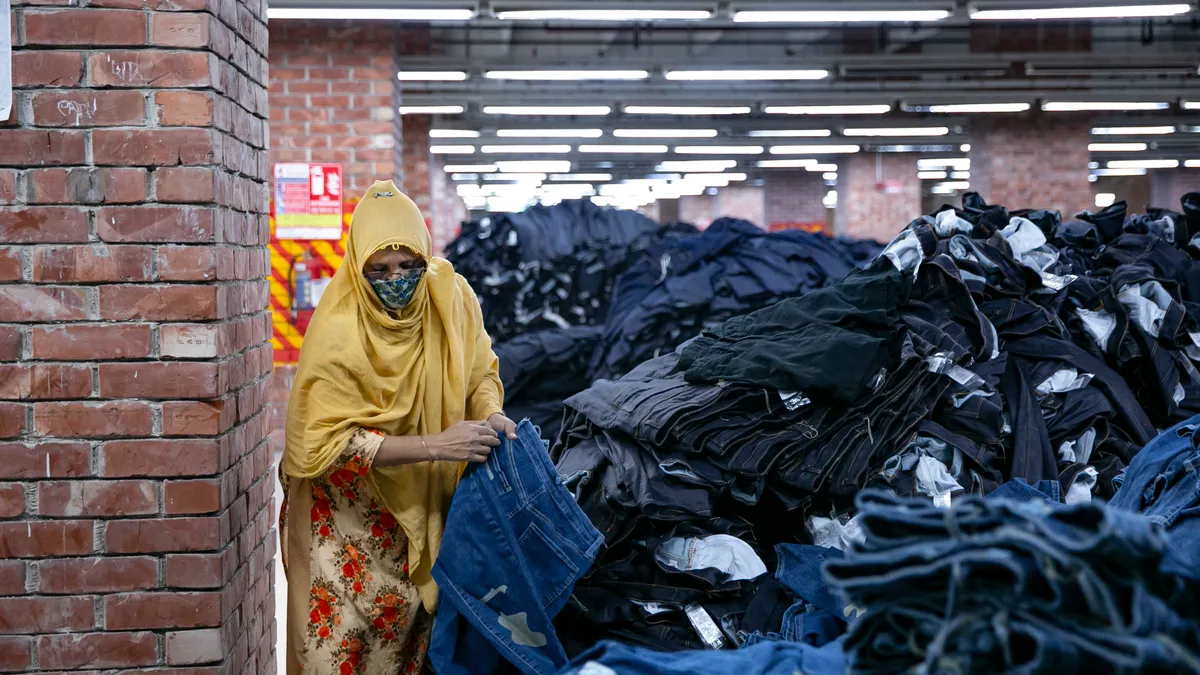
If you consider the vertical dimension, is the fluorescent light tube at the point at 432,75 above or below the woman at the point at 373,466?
above

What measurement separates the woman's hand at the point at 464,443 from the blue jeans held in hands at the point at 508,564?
0.04 meters

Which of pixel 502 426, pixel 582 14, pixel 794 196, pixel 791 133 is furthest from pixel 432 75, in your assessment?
pixel 794 196

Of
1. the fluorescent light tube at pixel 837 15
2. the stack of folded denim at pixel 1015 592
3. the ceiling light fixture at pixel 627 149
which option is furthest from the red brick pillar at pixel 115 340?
the ceiling light fixture at pixel 627 149

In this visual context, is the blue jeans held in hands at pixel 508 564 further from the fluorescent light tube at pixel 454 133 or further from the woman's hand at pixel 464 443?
the fluorescent light tube at pixel 454 133

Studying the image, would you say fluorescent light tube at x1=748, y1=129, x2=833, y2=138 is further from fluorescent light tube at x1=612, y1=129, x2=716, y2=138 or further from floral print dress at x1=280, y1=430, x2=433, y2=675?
floral print dress at x1=280, y1=430, x2=433, y2=675

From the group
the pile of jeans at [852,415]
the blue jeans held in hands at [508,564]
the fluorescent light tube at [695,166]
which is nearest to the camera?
the blue jeans held in hands at [508,564]

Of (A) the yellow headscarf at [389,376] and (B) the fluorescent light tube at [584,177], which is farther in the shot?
(B) the fluorescent light tube at [584,177]

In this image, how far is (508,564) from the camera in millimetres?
2377

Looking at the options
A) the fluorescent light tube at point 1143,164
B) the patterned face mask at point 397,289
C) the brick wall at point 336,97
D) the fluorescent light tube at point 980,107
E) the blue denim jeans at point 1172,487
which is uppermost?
the fluorescent light tube at point 1143,164

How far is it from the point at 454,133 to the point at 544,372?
1121 centimetres

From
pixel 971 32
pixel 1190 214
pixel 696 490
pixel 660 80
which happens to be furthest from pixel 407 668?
pixel 971 32

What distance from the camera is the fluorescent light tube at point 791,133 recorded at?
1677 cm

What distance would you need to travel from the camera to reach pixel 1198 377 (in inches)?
131

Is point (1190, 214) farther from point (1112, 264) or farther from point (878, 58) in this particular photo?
point (878, 58)
